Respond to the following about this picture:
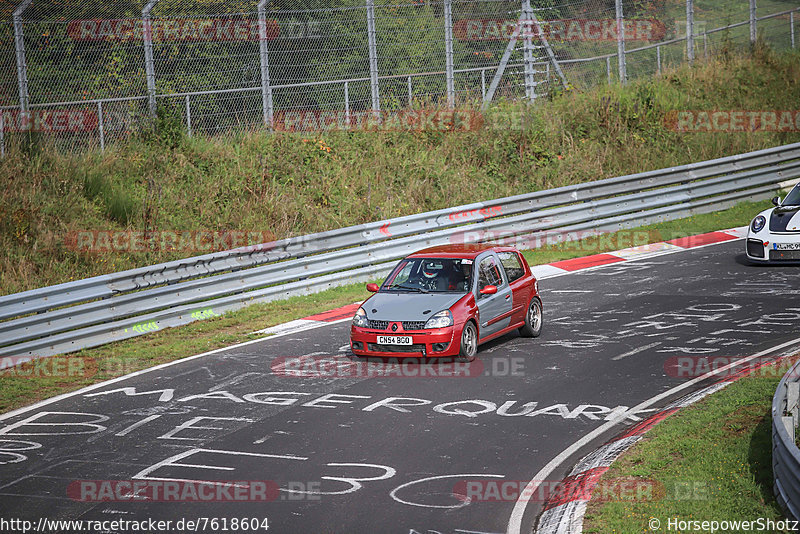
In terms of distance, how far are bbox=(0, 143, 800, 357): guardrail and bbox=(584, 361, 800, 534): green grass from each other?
8693 mm

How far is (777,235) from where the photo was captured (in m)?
16.7

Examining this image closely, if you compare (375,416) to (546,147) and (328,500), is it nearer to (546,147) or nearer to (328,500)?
(328,500)

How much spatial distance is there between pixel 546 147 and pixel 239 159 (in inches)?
343

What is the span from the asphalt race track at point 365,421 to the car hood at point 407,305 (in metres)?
0.71

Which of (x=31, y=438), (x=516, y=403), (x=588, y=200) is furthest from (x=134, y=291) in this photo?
(x=588, y=200)

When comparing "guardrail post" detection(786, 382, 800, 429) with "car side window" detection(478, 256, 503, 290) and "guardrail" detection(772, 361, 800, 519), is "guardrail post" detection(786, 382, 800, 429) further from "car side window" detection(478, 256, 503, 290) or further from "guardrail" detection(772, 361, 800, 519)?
"car side window" detection(478, 256, 503, 290)

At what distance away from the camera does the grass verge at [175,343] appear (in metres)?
11.8

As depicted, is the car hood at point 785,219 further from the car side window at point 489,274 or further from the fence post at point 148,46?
the fence post at point 148,46

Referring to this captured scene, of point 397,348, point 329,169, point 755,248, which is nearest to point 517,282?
point 397,348

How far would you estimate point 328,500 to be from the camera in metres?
7.61

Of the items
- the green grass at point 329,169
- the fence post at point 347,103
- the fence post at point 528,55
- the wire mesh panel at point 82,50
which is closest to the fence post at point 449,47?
the green grass at point 329,169

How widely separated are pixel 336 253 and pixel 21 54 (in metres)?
7.48

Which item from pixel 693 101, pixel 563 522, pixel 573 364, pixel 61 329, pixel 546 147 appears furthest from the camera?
pixel 693 101

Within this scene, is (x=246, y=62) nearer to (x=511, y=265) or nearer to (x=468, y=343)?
(x=511, y=265)
